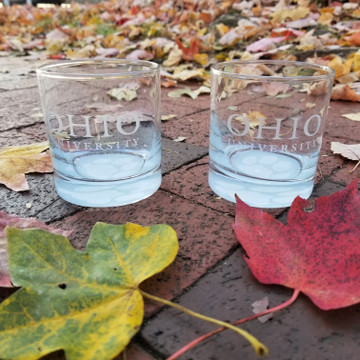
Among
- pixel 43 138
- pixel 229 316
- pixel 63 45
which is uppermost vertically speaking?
pixel 229 316

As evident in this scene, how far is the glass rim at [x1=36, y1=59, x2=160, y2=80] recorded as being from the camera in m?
0.76

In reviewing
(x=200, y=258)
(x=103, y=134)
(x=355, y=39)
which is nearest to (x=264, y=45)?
(x=355, y=39)

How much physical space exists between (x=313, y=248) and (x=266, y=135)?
A: 262mm

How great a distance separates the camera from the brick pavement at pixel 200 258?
545mm

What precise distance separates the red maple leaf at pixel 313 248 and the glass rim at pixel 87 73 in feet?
1.09

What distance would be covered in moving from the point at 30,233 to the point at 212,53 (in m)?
2.43

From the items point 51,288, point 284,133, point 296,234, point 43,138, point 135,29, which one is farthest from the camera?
point 135,29

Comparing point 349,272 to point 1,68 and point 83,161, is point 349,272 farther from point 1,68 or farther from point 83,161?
point 1,68

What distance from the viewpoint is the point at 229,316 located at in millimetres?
594

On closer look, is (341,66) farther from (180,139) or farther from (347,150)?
(180,139)

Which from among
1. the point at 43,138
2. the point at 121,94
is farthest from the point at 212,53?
the point at 121,94

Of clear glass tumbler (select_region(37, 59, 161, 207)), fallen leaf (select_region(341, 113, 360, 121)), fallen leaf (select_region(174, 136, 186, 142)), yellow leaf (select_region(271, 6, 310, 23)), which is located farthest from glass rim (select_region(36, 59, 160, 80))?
yellow leaf (select_region(271, 6, 310, 23))

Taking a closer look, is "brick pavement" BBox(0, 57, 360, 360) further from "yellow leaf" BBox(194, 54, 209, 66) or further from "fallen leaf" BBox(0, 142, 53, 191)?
"yellow leaf" BBox(194, 54, 209, 66)

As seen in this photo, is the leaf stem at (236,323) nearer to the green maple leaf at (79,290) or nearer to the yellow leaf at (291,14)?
the green maple leaf at (79,290)
